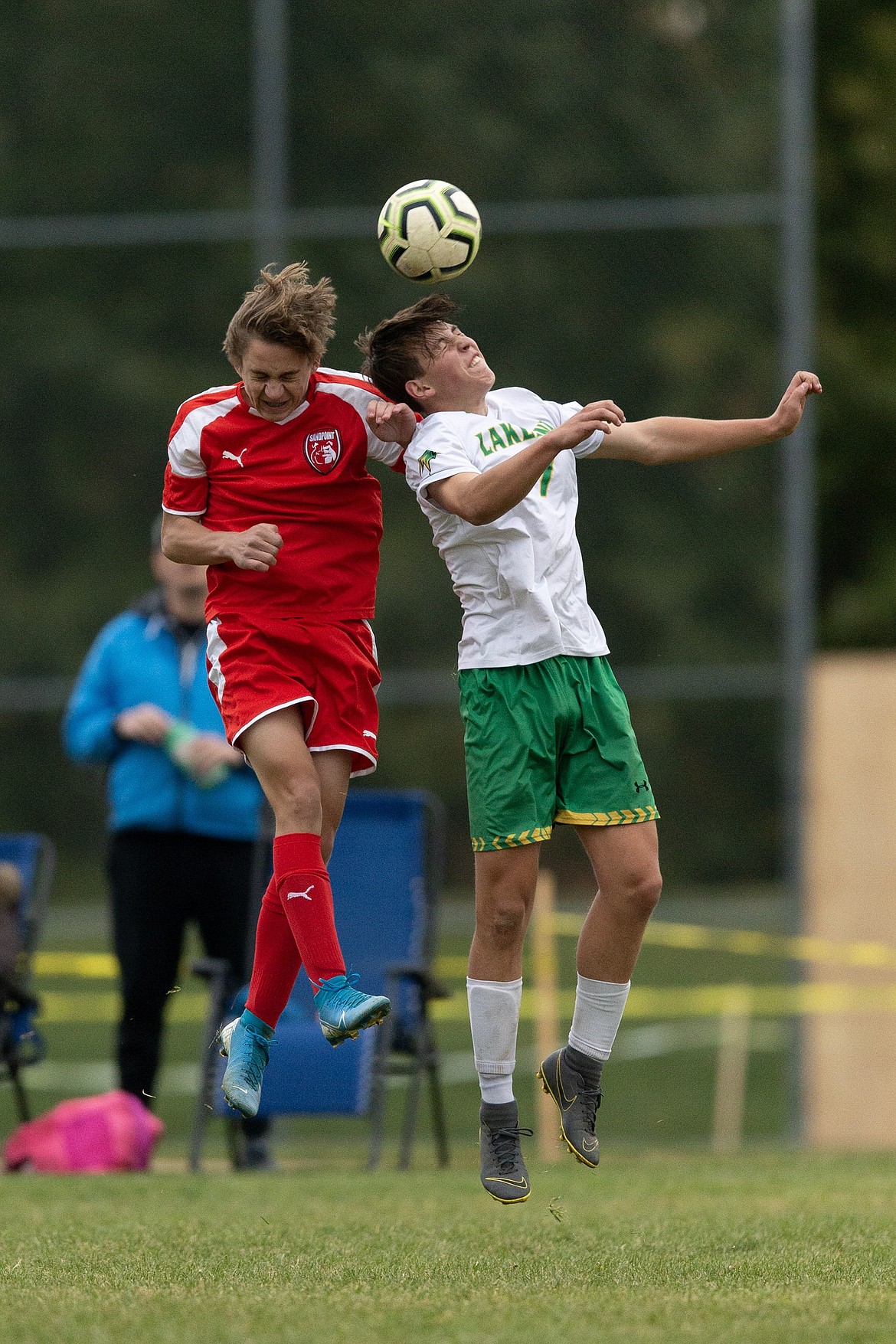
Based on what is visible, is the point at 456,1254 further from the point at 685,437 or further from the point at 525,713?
the point at 685,437

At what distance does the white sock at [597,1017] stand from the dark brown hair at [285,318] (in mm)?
1741

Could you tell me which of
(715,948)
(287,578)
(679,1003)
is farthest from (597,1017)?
(679,1003)

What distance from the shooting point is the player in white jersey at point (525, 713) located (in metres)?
4.97

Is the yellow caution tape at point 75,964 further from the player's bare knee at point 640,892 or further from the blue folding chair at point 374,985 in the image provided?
the player's bare knee at point 640,892

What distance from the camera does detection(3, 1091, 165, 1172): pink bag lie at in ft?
23.7

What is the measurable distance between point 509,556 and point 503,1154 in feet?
4.81

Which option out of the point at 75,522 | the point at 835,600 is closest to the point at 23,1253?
the point at 75,522

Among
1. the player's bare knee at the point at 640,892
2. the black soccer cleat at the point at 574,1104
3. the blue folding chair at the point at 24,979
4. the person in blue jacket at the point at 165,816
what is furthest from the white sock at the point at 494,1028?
the blue folding chair at the point at 24,979

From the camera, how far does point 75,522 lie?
1120cm

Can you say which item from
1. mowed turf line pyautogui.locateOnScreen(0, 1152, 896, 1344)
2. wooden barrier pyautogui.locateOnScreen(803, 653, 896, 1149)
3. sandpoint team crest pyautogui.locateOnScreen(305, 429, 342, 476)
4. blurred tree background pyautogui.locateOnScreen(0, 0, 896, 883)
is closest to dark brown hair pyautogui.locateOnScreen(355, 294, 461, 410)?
sandpoint team crest pyautogui.locateOnScreen(305, 429, 342, 476)

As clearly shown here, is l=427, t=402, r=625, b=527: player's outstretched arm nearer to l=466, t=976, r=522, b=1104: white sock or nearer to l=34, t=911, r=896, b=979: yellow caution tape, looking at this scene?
l=466, t=976, r=522, b=1104: white sock

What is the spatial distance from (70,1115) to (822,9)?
19852mm

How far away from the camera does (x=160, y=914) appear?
7531 mm

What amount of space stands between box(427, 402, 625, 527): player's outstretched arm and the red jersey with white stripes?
467 mm
